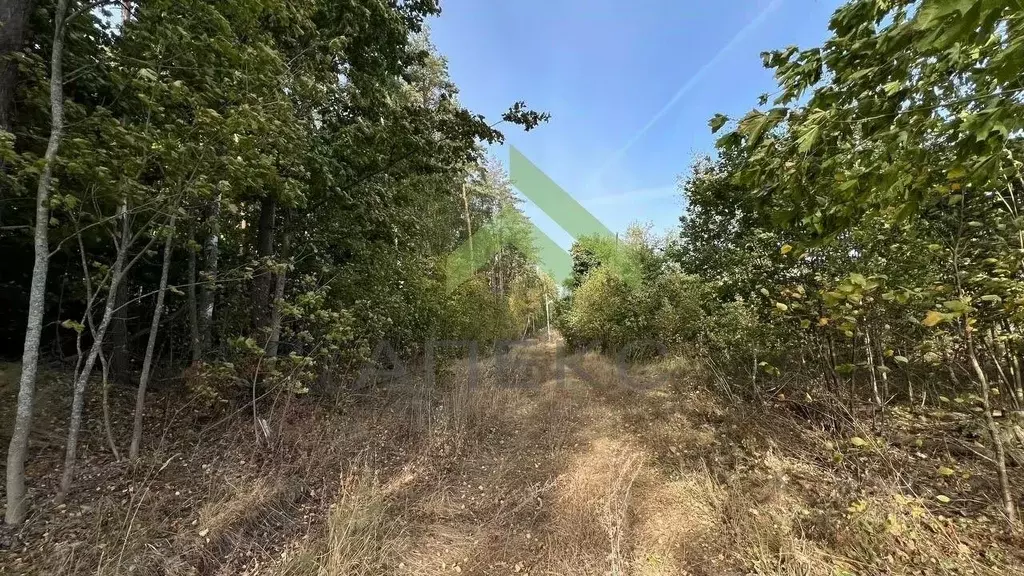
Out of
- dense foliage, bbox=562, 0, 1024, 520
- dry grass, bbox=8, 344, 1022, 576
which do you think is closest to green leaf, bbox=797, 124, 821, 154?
dense foliage, bbox=562, 0, 1024, 520

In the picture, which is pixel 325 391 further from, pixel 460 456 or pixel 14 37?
pixel 14 37

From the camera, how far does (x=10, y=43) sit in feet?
8.57

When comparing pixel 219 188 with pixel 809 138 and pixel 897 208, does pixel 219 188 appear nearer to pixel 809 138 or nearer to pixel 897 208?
pixel 809 138

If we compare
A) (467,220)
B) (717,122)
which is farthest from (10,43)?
(467,220)

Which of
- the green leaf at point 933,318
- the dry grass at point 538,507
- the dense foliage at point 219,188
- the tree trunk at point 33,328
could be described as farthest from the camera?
the dense foliage at point 219,188

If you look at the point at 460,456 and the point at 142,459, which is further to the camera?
the point at 460,456

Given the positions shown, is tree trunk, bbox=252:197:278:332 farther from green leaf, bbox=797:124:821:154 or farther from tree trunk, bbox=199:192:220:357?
green leaf, bbox=797:124:821:154

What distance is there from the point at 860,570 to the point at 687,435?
225 cm

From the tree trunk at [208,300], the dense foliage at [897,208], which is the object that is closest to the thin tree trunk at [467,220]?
the tree trunk at [208,300]

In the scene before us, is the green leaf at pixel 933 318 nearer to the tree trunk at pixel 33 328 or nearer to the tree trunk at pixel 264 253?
the tree trunk at pixel 33 328

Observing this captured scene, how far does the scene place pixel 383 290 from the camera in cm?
570

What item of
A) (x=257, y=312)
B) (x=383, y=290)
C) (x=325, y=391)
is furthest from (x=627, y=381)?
(x=257, y=312)

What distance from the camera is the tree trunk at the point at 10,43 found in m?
2.57

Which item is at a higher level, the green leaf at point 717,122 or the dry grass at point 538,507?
the green leaf at point 717,122
